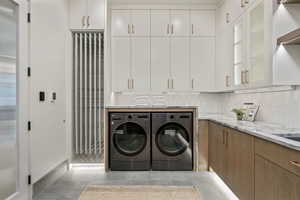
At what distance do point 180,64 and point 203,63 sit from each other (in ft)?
1.33

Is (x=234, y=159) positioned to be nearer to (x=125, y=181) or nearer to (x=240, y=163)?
(x=240, y=163)

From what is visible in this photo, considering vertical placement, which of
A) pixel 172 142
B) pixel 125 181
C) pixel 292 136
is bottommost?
pixel 125 181

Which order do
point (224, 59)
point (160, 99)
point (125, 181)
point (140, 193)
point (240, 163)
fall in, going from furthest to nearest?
point (160, 99) < point (224, 59) < point (125, 181) < point (140, 193) < point (240, 163)

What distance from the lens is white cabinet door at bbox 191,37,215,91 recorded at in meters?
4.36

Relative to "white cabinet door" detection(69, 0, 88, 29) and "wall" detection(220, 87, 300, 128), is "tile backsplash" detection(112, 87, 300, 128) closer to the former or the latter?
"wall" detection(220, 87, 300, 128)

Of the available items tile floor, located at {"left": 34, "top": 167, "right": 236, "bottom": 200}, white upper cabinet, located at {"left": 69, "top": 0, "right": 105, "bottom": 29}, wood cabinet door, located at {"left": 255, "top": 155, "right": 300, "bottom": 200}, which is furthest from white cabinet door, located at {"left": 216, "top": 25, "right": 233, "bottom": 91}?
white upper cabinet, located at {"left": 69, "top": 0, "right": 105, "bottom": 29}

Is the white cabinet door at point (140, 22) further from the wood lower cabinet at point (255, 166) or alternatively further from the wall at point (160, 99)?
the wood lower cabinet at point (255, 166)

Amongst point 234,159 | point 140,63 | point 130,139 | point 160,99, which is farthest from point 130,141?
point 234,159

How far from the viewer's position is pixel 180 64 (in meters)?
4.36

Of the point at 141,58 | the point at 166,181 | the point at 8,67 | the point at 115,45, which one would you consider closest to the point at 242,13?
the point at 141,58

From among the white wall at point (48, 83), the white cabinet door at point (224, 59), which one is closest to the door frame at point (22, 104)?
the white wall at point (48, 83)

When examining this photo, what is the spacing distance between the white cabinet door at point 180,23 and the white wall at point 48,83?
176cm

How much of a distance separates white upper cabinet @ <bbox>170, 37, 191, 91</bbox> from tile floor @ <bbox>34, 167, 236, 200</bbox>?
150 centimetres

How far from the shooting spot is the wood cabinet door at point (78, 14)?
3.97 metres
